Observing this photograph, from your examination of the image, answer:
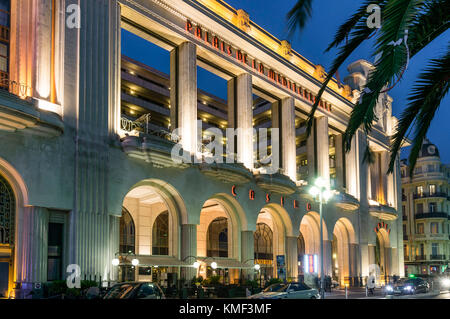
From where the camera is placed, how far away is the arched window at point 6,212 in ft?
80.1

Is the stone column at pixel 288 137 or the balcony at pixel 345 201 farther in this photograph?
the balcony at pixel 345 201

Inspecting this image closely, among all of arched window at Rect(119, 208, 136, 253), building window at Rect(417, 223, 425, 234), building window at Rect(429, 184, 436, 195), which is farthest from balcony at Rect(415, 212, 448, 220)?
arched window at Rect(119, 208, 136, 253)

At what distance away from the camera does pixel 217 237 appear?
51219 mm

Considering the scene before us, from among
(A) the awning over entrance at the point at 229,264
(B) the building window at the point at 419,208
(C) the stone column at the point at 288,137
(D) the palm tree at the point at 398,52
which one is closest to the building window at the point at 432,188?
(B) the building window at the point at 419,208

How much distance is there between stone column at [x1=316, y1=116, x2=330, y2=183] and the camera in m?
50.7

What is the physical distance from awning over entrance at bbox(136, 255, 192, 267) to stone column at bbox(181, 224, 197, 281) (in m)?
0.61

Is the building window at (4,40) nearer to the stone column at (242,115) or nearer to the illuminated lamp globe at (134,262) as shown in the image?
the illuminated lamp globe at (134,262)

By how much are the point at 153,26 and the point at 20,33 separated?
32.1 feet

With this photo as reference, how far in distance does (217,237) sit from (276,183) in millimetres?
13578

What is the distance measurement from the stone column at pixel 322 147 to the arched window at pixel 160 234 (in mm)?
16435

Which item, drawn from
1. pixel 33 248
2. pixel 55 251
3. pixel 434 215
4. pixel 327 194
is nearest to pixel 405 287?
pixel 327 194

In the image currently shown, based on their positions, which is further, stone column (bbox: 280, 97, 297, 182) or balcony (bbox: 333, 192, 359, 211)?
balcony (bbox: 333, 192, 359, 211)

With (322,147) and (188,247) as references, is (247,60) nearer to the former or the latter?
(322,147)

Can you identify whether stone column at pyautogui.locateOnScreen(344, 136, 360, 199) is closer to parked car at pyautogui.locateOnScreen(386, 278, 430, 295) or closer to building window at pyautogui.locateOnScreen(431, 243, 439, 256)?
parked car at pyautogui.locateOnScreen(386, 278, 430, 295)
